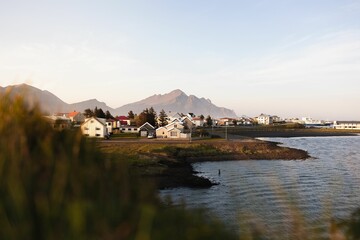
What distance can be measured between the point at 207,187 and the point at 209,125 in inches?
5552

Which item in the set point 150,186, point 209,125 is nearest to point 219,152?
point 150,186

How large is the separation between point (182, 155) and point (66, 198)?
58.4m

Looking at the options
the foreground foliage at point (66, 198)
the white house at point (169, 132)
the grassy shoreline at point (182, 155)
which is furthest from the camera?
the white house at point (169, 132)

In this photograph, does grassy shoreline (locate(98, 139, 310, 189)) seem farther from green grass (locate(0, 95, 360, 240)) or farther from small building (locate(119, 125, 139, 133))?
small building (locate(119, 125, 139, 133))

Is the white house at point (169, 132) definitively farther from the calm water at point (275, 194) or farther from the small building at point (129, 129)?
the calm water at point (275, 194)

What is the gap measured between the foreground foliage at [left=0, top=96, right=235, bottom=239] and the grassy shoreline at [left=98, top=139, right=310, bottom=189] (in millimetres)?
32624

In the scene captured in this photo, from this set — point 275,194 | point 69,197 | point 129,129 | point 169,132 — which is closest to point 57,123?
point 69,197

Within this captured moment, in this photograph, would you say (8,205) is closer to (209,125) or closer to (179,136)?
(179,136)

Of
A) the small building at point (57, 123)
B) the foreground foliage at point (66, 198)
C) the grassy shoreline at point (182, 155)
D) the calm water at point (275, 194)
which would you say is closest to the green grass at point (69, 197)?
the foreground foliage at point (66, 198)

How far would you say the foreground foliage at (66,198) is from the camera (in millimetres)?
2807

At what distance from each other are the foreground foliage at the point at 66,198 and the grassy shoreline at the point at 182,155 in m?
32.6

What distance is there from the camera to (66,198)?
3.31 meters

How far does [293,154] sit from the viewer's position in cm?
6631

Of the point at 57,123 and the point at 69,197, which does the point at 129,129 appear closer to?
the point at 57,123
